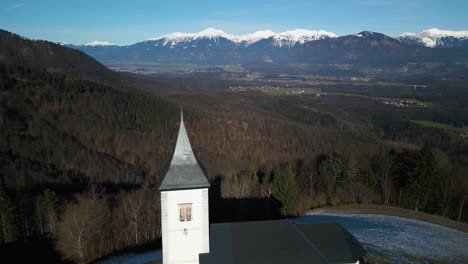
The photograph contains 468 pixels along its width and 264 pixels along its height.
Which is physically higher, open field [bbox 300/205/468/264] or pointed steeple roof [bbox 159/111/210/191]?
pointed steeple roof [bbox 159/111/210/191]

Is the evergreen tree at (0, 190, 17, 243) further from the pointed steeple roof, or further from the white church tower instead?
the pointed steeple roof

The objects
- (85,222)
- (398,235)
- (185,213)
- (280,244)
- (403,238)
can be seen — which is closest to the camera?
(280,244)

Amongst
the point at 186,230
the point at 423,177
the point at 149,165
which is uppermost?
the point at 186,230

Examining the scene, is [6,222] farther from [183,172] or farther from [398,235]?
[398,235]

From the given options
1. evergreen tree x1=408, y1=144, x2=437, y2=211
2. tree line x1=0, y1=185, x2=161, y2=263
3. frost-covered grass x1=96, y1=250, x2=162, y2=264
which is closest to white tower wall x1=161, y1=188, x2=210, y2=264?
frost-covered grass x1=96, y1=250, x2=162, y2=264

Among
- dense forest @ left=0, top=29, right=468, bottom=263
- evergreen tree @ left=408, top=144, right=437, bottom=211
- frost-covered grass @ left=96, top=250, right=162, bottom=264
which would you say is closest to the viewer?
frost-covered grass @ left=96, top=250, right=162, bottom=264

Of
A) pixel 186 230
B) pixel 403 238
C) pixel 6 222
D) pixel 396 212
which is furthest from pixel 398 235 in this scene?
pixel 6 222
